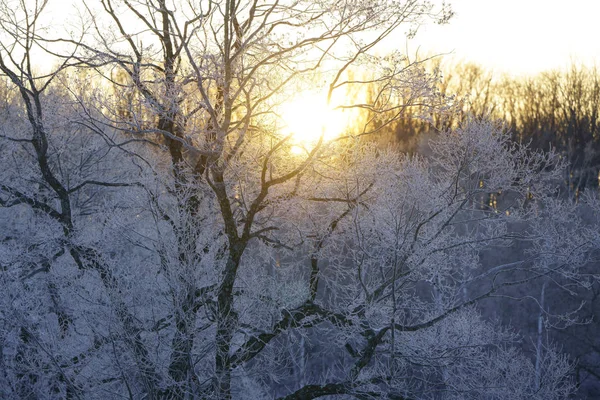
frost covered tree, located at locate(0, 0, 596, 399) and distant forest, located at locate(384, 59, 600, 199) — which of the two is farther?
distant forest, located at locate(384, 59, 600, 199)

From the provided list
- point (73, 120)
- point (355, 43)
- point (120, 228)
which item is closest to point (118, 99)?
point (73, 120)

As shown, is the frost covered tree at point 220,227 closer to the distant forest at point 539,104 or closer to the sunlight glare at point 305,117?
the sunlight glare at point 305,117

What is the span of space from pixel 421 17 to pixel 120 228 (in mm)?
6228

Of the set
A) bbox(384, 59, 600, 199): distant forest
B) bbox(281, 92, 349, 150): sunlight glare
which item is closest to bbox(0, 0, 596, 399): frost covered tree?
bbox(281, 92, 349, 150): sunlight glare

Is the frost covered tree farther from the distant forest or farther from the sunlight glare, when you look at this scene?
the distant forest

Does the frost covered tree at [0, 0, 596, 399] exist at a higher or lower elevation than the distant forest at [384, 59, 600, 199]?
lower

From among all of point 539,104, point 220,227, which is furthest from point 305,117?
point 539,104

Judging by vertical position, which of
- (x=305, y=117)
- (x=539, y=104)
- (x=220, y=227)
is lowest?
(x=220, y=227)

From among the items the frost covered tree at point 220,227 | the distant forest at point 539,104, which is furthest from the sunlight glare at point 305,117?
the distant forest at point 539,104

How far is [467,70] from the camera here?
45.1m

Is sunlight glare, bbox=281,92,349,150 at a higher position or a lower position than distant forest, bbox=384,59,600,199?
lower

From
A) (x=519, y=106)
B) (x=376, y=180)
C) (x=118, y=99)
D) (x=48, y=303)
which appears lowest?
(x=48, y=303)

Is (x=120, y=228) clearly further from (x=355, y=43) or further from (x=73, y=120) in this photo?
(x=355, y=43)

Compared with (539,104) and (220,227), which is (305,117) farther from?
(539,104)
